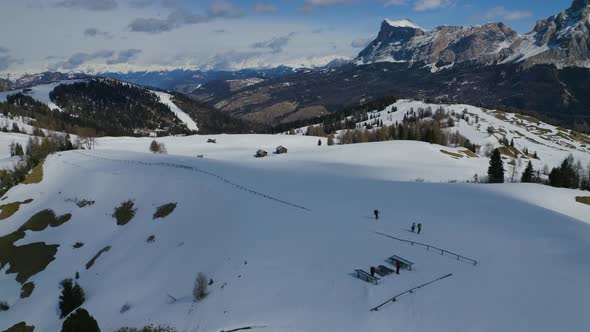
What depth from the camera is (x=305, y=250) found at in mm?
41312

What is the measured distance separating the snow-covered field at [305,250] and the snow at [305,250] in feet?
0.59

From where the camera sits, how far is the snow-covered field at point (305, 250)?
2973 cm

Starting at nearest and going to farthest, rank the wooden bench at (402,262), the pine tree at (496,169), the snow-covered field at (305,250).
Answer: the snow-covered field at (305,250) < the wooden bench at (402,262) < the pine tree at (496,169)

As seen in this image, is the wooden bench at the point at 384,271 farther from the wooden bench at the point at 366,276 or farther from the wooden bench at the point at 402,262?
the wooden bench at the point at 402,262

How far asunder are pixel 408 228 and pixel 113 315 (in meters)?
35.0

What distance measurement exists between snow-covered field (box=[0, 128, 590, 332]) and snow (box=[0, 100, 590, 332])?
18 centimetres

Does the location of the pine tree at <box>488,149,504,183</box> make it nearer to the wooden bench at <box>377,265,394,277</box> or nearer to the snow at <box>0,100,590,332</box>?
the snow at <box>0,100,590,332</box>

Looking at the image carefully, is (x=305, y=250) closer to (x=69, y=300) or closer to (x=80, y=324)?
(x=80, y=324)

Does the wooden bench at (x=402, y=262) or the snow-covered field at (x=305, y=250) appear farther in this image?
the wooden bench at (x=402, y=262)

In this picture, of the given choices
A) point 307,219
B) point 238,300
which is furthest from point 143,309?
point 307,219

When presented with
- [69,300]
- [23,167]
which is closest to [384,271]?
[69,300]

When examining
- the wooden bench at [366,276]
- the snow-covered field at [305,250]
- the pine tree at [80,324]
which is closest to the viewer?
the snow-covered field at [305,250]

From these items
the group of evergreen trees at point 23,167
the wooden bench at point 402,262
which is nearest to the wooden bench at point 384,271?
the wooden bench at point 402,262

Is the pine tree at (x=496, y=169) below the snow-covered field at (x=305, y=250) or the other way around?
the other way around
